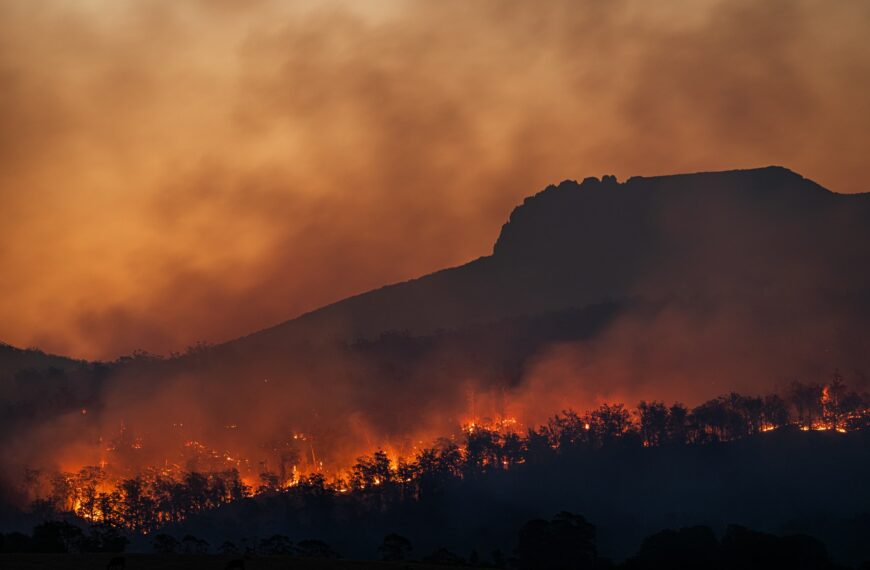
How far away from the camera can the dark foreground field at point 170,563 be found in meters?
104

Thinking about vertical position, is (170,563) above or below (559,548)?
above

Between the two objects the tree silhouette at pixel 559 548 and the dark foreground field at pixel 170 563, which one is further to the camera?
the tree silhouette at pixel 559 548

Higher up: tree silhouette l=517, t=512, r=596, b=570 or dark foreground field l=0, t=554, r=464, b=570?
dark foreground field l=0, t=554, r=464, b=570

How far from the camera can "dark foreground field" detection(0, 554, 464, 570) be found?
342ft

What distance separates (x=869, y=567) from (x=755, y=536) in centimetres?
2031

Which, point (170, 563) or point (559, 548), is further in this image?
point (559, 548)

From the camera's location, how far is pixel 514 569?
176375 millimetres

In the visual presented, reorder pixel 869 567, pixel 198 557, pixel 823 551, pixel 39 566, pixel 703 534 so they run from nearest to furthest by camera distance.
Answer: pixel 39 566
pixel 198 557
pixel 869 567
pixel 823 551
pixel 703 534

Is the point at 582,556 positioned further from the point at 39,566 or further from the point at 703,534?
the point at 39,566

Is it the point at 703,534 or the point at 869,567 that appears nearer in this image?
the point at 869,567

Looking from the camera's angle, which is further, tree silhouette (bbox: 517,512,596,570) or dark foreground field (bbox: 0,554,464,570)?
tree silhouette (bbox: 517,512,596,570)

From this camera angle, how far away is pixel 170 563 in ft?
353

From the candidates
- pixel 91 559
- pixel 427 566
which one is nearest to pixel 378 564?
pixel 427 566

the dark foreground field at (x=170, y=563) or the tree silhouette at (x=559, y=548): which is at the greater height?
the dark foreground field at (x=170, y=563)
